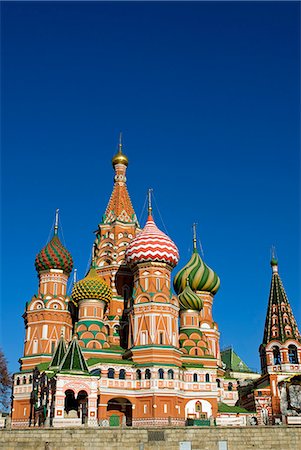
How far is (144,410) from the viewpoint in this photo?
32.1 metres

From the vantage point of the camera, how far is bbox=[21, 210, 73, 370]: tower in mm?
36438

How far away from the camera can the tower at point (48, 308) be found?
36438 mm

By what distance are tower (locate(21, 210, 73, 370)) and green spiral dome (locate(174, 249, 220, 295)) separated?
366 inches

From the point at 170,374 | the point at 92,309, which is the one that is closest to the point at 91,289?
the point at 92,309

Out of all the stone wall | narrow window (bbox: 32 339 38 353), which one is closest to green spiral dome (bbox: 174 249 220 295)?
narrow window (bbox: 32 339 38 353)

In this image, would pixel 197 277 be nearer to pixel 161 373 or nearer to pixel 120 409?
pixel 161 373

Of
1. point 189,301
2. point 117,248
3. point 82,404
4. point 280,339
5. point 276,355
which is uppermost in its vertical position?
point 117,248

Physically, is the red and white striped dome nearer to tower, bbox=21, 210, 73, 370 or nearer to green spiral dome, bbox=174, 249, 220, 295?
tower, bbox=21, 210, 73, 370

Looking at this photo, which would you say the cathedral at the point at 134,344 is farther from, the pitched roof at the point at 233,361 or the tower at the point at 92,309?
the pitched roof at the point at 233,361

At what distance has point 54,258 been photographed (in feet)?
128

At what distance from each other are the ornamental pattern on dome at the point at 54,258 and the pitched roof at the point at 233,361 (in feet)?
78.2

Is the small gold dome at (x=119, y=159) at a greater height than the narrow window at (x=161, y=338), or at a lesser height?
greater

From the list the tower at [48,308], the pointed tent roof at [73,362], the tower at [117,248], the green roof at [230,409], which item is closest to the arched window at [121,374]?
the pointed tent roof at [73,362]

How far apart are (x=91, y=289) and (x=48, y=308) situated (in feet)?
11.1
